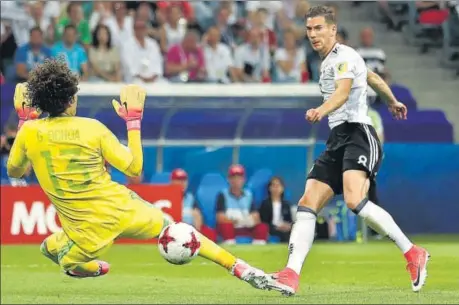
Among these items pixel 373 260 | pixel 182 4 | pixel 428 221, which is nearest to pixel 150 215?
pixel 373 260

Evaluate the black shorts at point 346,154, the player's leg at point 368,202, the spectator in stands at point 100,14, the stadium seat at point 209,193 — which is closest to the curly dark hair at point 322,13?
the black shorts at point 346,154

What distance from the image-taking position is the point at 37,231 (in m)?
18.9

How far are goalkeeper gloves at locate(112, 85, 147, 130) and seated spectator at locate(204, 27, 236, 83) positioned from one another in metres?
12.6

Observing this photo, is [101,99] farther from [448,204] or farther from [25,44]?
[448,204]

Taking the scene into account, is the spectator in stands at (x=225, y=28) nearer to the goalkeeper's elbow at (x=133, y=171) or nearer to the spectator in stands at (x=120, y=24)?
the spectator in stands at (x=120, y=24)

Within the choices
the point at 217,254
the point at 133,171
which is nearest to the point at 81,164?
the point at 133,171

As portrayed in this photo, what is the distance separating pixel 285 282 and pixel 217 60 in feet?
40.2

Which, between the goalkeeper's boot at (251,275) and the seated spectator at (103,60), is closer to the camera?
the goalkeeper's boot at (251,275)

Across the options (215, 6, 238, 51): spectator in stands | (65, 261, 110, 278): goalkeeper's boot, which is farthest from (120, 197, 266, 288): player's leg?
(215, 6, 238, 51): spectator in stands

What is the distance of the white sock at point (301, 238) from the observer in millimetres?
10850

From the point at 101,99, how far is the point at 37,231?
2.21 meters

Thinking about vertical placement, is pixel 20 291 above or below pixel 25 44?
below

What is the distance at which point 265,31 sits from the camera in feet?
76.3

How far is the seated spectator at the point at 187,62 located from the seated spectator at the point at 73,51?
1533 mm
